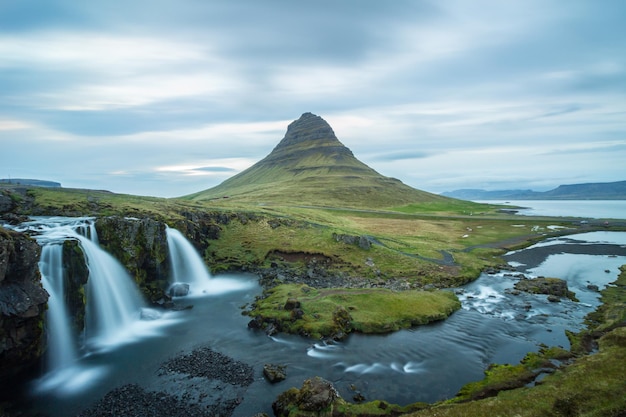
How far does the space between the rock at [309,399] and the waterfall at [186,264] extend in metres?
35.7

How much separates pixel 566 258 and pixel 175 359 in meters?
93.9

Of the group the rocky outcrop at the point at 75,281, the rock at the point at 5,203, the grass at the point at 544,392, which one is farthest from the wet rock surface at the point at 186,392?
the rock at the point at 5,203

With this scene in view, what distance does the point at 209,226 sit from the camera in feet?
269

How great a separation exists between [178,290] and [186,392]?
29.5 m

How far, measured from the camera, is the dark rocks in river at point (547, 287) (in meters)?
54.4

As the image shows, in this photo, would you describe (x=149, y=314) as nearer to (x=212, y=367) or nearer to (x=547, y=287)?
(x=212, y=367)

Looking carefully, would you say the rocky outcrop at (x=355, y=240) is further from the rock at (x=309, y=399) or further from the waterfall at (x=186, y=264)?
the rock at (x=309, y=399)

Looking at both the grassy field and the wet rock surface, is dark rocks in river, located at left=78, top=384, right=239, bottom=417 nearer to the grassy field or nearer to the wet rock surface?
the wet rock surface

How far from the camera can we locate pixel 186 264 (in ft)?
209

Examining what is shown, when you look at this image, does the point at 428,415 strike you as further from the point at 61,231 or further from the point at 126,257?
the point at 61,231

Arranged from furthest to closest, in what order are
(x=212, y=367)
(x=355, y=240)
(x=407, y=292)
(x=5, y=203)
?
(x=355, y=240) < (x=5, y=203) < (x=407, y=292) < (x=212, y=367)

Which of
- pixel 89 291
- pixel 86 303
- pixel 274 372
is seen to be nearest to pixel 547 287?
pixel 274 372

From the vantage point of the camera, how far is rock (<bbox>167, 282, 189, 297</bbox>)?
5578cm

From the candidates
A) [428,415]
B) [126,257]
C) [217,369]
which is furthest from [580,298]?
[126,257]
